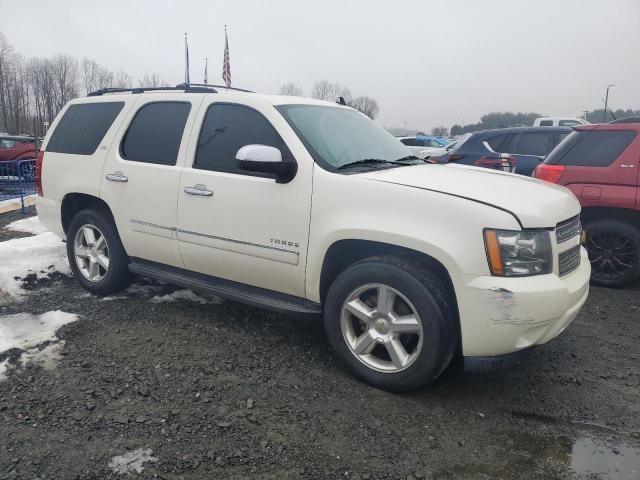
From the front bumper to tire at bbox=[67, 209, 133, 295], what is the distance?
3104 mm

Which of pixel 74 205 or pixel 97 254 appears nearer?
pixel 97 254

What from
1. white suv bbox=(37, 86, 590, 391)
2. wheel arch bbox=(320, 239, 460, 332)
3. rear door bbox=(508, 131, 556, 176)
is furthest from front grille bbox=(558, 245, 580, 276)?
rear door bbox=(508, 131, 556, 176)

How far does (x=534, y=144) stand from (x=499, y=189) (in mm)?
5812

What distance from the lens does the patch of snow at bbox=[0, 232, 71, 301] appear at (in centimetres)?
482

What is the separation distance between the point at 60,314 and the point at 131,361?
1.12 meters

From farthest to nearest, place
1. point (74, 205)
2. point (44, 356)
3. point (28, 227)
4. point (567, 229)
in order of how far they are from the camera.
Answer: point (28, 227)
point (74, 205)
point (44, 356)
point (567, 229)

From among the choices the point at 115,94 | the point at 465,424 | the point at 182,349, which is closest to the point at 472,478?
the point at 465,424

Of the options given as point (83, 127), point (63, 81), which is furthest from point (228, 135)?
point (63, 81)

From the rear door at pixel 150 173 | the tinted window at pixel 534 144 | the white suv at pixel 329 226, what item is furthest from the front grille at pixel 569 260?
the tinted window at pixel 534 144

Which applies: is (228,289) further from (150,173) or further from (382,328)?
(382,328)

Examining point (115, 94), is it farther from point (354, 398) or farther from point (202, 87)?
point (354, 398)

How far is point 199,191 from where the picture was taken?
3.83 metres

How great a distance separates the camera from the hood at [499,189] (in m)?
2.88

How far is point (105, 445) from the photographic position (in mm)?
2584
